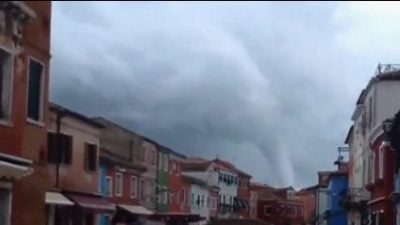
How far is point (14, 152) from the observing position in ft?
73.6

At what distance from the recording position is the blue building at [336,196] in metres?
77.2

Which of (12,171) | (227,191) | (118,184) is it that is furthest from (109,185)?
(227,191)

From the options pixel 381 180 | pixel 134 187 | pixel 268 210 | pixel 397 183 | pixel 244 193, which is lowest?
pixel 397 183

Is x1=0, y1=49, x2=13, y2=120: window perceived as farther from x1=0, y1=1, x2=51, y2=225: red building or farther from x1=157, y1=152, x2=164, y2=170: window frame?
x1=157, y1=152, x2=164, y2=170: window frame

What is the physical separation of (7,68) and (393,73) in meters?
27.7

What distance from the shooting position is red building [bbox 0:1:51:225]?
71.5ft

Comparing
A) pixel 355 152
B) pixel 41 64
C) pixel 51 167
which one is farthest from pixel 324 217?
pixel 41 64

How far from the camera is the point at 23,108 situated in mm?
22859

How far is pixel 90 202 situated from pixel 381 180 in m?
12.8

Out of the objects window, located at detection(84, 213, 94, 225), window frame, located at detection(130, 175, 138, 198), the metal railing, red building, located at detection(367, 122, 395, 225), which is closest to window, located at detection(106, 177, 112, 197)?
window frame, located at detection(130, 175, 138, 198)

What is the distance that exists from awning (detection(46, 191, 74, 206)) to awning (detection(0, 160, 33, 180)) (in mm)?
13906

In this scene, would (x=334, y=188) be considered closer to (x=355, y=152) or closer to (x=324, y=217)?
(x=324, y=217)

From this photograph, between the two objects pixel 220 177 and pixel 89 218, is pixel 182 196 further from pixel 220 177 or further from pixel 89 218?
pixel 89 218

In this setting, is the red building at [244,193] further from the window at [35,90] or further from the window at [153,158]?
the window at [35,90]
